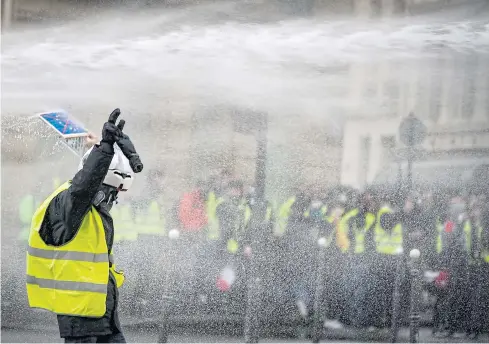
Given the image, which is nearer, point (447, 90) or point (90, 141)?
point (90, 141)

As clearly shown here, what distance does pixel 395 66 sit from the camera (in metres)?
9.16

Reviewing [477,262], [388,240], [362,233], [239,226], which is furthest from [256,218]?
[477,262]

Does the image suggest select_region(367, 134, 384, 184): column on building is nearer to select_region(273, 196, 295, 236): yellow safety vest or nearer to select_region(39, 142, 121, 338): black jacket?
select_region(273, 196, 295, 236): yellow safety vest

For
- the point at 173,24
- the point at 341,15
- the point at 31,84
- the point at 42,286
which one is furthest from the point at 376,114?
the point at 42,286

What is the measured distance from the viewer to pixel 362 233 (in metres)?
8.93

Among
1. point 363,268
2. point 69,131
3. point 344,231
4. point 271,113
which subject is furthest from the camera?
point 271,113

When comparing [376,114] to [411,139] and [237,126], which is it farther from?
[237,126]

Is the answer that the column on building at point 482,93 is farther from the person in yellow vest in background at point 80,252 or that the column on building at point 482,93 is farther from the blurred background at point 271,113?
the person in yellow vest in background at point 80,252

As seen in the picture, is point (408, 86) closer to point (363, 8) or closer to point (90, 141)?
point (363, 8)

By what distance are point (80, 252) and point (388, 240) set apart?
5.06 meters

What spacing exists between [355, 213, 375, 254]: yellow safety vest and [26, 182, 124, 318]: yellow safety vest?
15.8ft

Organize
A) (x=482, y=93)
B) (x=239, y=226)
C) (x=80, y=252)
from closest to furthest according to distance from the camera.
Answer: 1. (x=80, y=252)
2. (x=239, y=226)
3. (x=482, y=93)

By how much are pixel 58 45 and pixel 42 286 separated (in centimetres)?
535

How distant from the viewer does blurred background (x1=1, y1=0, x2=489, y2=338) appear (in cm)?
894
